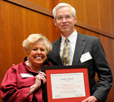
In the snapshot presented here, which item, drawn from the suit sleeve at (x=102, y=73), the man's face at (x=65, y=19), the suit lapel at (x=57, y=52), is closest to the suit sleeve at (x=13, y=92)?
the suit lapel at (x=57, y=52)

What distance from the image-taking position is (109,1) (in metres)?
4.79

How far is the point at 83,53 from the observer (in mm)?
2248

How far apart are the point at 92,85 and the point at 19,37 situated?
1.24 meters

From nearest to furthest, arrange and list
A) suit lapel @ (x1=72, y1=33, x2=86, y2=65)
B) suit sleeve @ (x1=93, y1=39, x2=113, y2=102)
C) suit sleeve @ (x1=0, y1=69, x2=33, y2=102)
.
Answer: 1. suit sleeve @ (x1=0, y1=69, x2=33, y2=102)
2. suit sleeve @ (x1=93, y1=39, x2=113, y2=102)
3. suit lapel @ (x1=72, y1=33, x2=86, y2=65)

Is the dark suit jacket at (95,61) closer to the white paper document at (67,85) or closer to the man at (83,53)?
the man at (83,53)

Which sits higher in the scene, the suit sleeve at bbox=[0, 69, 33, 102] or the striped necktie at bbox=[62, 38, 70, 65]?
the striped necktie at bbox=[62, 38, 70, 65]

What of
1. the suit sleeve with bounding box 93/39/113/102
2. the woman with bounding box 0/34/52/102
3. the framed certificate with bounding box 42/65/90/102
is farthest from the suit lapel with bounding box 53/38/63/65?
the suit sleeve with bounding box 93/39/113/102

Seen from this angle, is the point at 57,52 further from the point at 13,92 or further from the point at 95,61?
the point at 13,92

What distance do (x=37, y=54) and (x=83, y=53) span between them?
528 mm

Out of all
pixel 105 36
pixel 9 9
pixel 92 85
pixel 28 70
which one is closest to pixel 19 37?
pixel 9 9

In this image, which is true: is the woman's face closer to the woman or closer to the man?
the woman

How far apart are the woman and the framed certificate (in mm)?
81

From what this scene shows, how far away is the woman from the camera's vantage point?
1.90 m

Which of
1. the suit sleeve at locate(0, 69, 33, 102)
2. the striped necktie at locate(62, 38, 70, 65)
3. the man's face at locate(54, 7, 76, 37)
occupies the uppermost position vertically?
the man's face at locate(54, 7, 76, 37)
